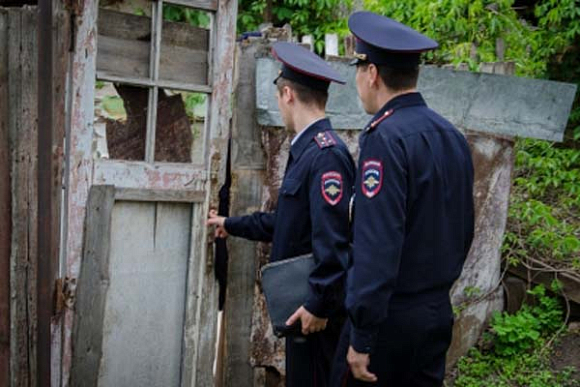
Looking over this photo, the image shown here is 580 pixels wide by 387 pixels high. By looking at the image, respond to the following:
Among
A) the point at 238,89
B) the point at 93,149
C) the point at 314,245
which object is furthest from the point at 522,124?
the point at 93,149

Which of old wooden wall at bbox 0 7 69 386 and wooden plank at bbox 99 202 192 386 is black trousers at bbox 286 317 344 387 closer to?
wooden plank at bbox 99 202 192 386

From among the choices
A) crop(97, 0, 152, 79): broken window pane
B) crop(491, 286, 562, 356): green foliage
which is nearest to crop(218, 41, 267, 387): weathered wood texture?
crop(97, 0, 152, 79): broken window pane

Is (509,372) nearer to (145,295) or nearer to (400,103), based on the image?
(145,295)

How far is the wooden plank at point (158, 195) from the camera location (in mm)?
3338

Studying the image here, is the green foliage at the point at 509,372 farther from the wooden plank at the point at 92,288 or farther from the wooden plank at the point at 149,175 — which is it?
the wooden plank at the point at 92,288

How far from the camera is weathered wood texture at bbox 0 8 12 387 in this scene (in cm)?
308

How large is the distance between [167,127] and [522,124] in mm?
2314

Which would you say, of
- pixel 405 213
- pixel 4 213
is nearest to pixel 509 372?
pixel 405 213

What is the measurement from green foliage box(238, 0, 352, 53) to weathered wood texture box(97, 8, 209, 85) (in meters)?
4.55

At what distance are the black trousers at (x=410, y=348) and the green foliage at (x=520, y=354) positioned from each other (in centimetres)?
195

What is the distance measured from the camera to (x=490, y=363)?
4.38 metres

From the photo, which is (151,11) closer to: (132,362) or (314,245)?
(314,245)

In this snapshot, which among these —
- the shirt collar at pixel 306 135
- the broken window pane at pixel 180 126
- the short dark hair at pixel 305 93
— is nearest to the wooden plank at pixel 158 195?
the broken window pane at pixel 180 126

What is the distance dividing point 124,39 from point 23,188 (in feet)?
2.84
